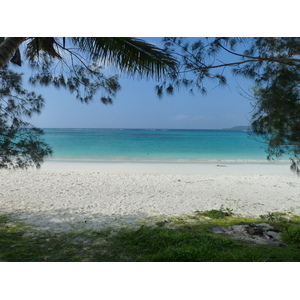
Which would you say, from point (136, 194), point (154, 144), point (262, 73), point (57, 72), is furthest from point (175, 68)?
point (136, 194)

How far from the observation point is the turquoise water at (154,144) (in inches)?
91.9

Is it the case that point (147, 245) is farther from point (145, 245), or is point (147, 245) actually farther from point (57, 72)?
point (57, 72)

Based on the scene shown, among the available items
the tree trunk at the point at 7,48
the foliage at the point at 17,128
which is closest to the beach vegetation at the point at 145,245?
the foliage at the point at 17,128

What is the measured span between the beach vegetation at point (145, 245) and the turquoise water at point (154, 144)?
825 millimetres

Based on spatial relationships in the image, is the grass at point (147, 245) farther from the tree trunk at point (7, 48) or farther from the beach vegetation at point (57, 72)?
the tree trunk at point (7, 48)

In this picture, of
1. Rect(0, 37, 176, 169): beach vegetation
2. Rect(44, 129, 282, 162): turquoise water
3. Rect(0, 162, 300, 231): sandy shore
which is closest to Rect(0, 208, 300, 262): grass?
Rect(0, 162, 300, 231): sandy shore

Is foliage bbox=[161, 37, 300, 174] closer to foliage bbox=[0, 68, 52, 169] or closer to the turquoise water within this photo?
the turquoise water

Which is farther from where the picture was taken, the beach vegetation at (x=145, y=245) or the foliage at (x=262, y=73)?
the foliage at (x=262, y=73)

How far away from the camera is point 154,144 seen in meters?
3.11

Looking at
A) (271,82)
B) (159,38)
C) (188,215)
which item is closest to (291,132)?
(271,82)

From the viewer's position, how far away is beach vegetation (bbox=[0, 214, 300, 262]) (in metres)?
1.61
